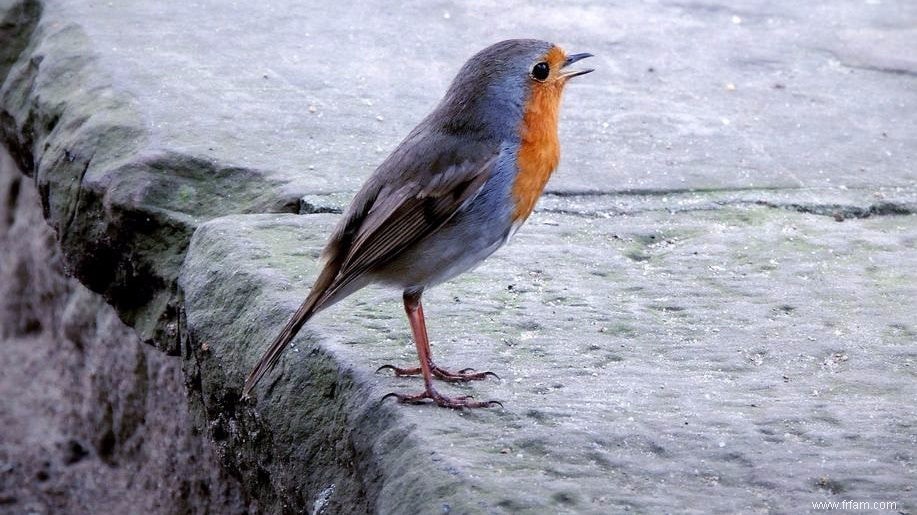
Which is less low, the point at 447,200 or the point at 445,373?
the point at 447,200

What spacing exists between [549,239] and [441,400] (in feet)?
3.94

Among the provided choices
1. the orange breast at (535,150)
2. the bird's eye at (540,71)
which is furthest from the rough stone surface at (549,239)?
the bird's eye at (540,71)

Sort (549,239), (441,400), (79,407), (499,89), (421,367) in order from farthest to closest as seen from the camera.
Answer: (79,407), (549,239), (499,89), (421,367), (441,400)

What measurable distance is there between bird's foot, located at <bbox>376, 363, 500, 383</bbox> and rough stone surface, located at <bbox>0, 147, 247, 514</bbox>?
3.75 ft

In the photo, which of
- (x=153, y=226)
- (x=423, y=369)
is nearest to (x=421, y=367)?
(x=423, y=369)

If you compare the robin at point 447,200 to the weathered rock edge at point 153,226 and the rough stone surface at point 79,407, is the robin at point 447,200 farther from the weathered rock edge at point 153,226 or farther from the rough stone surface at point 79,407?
the rough stone surface at point 79,407

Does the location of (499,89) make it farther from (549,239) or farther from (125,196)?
(125,196)

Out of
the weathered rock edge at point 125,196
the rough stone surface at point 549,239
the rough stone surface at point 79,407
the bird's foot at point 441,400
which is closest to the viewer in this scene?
the rough stone surface at point 549,239

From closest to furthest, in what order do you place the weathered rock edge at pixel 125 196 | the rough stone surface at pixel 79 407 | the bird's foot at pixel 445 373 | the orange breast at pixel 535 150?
the bird's foot at pixel 445 373 < the orange breast at pixel 535 150 < the weathered rock edge at pixel 125 196 < the rough stone surface at pixel 79 407

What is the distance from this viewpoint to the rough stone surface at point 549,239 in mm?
2705

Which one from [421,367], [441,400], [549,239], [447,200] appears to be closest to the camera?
[441,400]

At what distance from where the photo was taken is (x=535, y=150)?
320 centimetres

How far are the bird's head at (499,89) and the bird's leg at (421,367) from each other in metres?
0.46

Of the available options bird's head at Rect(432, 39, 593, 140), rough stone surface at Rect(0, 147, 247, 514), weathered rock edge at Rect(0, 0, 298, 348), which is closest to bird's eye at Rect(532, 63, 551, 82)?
bird's head at Rect(432, 39, 593, 140)
